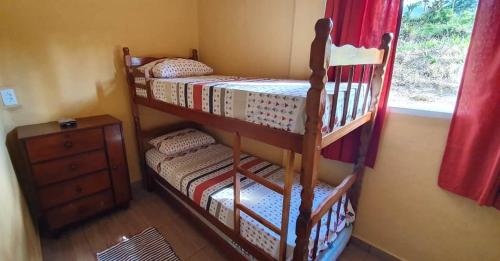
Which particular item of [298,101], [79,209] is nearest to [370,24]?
[298,101]

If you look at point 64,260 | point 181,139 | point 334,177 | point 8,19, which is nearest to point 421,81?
point 334,177

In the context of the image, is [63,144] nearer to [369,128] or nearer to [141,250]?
[141,250]

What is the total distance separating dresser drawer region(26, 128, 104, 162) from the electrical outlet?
1.33 feet

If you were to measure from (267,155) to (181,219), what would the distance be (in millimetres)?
1004

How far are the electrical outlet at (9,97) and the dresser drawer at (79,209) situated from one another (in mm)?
873

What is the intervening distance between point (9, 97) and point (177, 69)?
1.25m

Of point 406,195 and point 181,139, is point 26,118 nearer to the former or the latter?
point 181,139

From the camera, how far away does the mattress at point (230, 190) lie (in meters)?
1.35

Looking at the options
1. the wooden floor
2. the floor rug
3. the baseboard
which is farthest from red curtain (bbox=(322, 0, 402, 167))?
the floor rug

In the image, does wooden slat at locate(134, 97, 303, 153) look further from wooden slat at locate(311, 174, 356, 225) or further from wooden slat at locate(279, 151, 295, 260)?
wooden slat at locate(311, 174, 356, 225)

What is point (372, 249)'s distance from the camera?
1.75 metres

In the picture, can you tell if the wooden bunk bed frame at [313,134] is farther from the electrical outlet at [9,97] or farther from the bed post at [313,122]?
the electrical outlet at [9,97]

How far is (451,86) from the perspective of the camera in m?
1.38

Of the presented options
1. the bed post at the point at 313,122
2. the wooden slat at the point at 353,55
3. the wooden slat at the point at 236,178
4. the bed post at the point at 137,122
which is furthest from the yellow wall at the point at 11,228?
the wooden slat at the point at 353,55
